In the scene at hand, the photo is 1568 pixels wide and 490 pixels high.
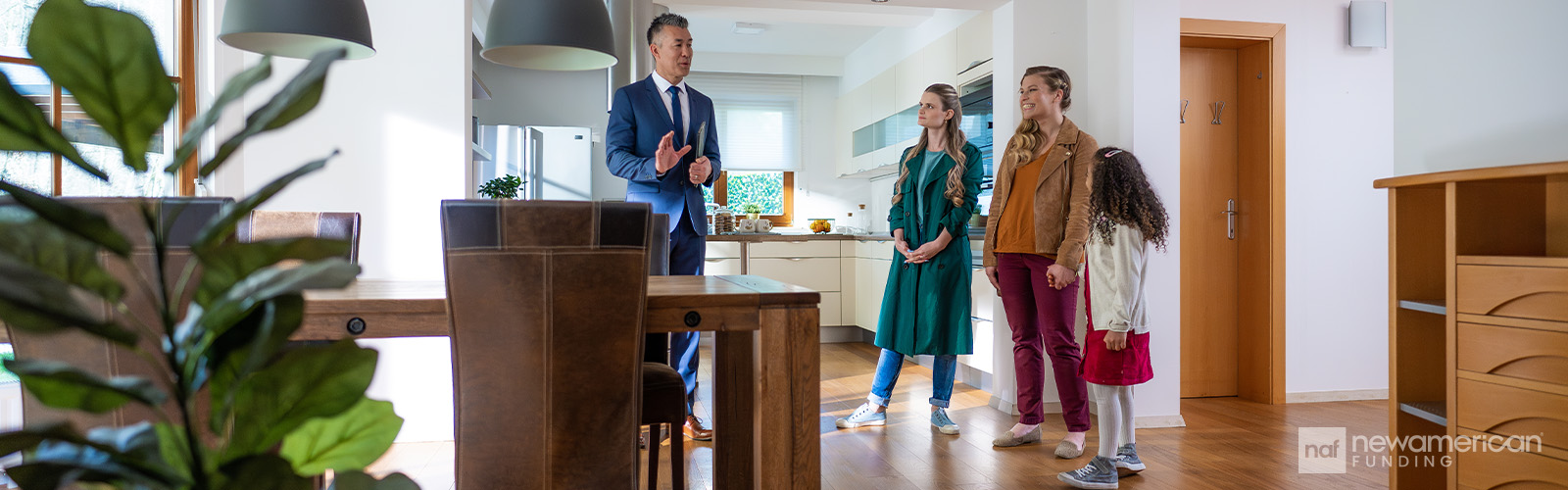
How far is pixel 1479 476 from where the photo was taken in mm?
1895

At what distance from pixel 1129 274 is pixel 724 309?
1.37 metres

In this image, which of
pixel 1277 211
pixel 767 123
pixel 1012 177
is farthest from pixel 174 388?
pixel 767 123

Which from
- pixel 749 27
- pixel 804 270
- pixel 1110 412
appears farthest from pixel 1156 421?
pixel 749 27

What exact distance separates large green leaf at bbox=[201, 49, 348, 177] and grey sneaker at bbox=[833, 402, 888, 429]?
327 centimetres

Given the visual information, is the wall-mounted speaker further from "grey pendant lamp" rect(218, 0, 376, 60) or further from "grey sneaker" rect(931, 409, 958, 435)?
"grey pendant lamp" rect(218, 0, 376, 60)

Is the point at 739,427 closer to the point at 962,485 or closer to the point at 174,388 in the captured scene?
the point at 962,485

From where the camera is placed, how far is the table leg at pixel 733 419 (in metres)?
2.10

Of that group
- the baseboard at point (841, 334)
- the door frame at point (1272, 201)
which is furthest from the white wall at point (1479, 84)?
the baseboard at point (841, 334)

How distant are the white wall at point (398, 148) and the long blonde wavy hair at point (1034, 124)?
1.85 m

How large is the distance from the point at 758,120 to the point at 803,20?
171cm

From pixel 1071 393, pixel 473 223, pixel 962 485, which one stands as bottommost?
pixel 962 485

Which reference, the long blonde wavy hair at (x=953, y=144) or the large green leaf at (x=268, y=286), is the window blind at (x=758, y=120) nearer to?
the long blonde wavy hair at (x=953, y=144)

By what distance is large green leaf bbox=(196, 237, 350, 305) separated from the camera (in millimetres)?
283

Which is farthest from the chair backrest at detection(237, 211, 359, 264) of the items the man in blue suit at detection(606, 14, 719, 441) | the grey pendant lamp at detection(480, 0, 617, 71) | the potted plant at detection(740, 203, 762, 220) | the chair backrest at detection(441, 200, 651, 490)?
the potted plant at detection(740, 203, 762, 220)
